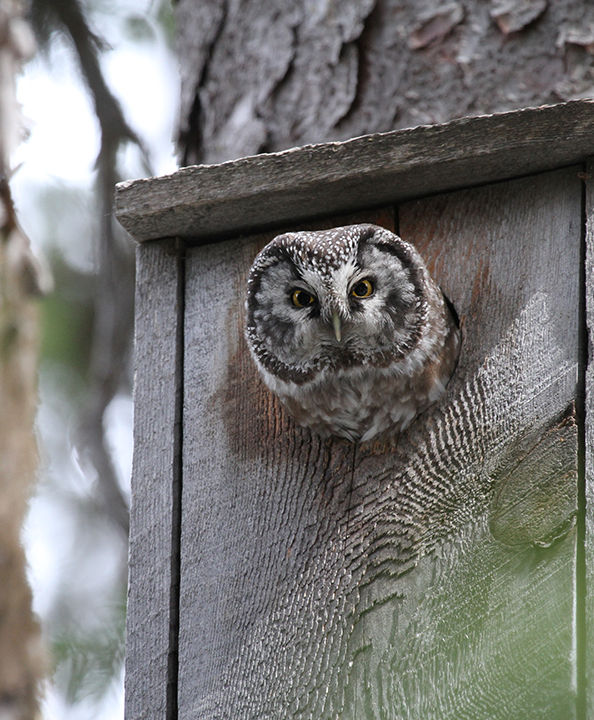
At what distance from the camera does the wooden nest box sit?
1.73 metres

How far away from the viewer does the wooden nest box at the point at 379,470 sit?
173 cm

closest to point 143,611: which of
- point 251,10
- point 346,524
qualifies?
point 346,524

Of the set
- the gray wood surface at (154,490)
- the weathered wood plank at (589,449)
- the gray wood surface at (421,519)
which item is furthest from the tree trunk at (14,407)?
the weathered wood plank at (589,449)

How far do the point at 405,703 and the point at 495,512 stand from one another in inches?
14.4

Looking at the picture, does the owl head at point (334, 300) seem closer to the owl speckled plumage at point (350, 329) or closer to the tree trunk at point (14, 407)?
the owl speckled plumage at point (350, 329)

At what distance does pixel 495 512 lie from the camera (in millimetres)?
1795

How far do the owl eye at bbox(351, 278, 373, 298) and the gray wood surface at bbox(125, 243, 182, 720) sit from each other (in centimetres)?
41

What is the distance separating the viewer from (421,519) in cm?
186

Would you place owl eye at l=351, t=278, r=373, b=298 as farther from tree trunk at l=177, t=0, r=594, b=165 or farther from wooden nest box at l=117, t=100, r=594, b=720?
tree trunk at l=177, t=0, r=594, b=165

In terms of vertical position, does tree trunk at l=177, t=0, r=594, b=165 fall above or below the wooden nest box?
above

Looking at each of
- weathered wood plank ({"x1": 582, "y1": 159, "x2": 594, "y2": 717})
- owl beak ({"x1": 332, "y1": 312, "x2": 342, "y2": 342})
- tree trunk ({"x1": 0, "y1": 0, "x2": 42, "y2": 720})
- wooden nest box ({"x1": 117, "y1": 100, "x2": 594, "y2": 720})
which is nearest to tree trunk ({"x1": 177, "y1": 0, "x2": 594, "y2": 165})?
tree trunk ({"x1": 0, "y1": 0, "x2": 42, "y2": 720})

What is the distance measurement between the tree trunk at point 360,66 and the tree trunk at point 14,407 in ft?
1.90

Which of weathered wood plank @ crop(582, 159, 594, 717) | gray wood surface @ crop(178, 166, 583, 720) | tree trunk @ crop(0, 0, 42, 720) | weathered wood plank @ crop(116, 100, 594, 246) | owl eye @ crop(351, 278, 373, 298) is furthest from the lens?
tree trunk @ crop(0, 0, 42, 720)

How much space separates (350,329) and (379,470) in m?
0.28
